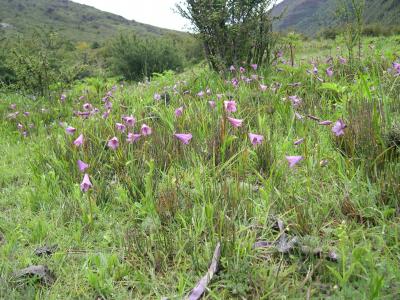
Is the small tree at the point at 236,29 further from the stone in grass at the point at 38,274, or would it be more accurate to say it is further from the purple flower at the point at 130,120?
the stone in grass at the point at 38,274

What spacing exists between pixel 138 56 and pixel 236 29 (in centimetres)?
1147

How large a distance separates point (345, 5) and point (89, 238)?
3187 millimetres

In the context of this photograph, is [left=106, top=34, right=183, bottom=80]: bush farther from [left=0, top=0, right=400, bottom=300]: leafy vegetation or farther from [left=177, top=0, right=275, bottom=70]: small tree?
[left=0, top=0, right=400, bottom=300]: leafy vegetation

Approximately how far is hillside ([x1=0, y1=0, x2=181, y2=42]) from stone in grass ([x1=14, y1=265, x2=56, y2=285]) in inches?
2707

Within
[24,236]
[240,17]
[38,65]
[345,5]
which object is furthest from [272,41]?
[24,236]

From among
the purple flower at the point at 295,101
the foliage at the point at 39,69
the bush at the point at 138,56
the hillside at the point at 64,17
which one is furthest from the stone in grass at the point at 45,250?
the hillside at the point at 64,17

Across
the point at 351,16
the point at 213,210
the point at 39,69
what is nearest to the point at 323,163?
the point at 213,210

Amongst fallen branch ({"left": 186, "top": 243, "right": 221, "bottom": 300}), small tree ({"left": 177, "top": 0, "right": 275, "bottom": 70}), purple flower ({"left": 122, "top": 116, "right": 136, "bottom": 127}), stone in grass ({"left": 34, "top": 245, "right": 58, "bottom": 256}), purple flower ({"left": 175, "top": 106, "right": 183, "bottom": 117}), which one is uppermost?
small tree ({"left": 177, "top": 0, "right": 275, "bottom": 70})

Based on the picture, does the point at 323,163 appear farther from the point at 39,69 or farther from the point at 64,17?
the point at 64,17

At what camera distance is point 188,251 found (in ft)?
5.61

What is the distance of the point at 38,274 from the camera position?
64.1 inches

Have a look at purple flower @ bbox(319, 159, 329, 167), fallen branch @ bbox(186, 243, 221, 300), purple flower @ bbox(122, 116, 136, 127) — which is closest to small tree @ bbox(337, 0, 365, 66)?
purple flower @ bbox(319, 159, 329, 167)

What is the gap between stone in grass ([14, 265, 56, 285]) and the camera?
5.33 feet

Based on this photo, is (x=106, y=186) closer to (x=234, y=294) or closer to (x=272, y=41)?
(x=234, y=294)
